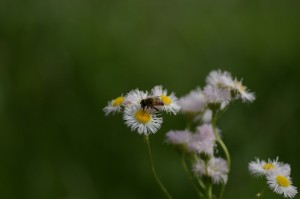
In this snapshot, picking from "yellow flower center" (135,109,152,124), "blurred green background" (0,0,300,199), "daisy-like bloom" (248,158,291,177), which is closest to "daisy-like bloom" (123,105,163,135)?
"yellow flower center" (135,109,152,124)

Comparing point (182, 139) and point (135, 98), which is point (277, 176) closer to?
point (182, 139)

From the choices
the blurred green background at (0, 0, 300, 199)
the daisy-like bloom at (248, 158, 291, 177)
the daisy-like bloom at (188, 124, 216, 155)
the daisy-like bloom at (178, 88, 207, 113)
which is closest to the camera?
the daisy-like bloom at (248, 158, 291, 177)

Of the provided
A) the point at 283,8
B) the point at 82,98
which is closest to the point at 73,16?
the point at 82,98

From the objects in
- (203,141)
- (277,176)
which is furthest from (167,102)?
(277,176)

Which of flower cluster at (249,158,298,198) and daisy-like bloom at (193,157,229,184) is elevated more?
daisy-like bloom at (193,157,229,184)

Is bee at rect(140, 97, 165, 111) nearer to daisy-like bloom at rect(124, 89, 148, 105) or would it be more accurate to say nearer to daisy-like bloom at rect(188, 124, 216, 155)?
daisy-like bloom at rect(124, 89, 148, 105)

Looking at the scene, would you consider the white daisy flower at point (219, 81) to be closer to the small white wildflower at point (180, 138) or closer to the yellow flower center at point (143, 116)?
the small white wildflower at point (180, 138)

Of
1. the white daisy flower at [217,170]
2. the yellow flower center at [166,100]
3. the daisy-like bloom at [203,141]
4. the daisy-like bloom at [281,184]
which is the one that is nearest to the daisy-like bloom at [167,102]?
the yellow flower center at [166,100]
